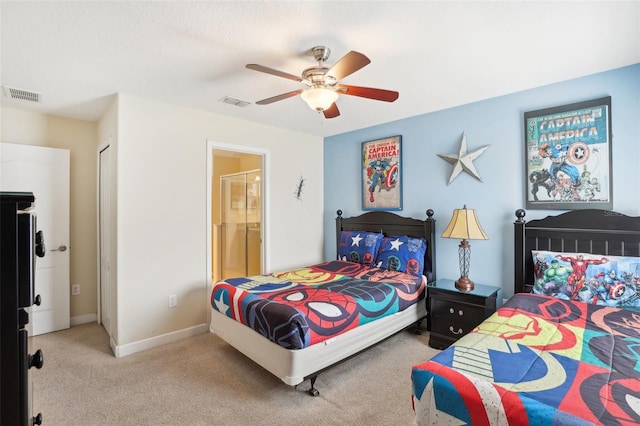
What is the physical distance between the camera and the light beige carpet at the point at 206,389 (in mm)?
2041

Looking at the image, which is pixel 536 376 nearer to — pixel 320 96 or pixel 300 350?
pixel 300 350

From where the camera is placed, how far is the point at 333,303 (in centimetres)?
244

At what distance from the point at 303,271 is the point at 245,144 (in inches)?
69.2

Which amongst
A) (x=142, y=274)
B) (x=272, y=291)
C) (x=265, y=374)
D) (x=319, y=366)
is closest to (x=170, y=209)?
(x=142, y=274)

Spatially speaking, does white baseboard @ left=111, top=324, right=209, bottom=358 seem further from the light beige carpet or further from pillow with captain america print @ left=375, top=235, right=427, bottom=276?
pillow with captain america print @ left=375, top=235, right=427, bottom=276

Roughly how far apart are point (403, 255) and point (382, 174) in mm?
1171

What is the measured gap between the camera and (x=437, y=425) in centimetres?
131

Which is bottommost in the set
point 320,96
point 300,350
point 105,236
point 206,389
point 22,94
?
point 206,389

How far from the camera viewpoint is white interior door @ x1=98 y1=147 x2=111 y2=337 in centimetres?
332

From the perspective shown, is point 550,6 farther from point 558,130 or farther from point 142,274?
point 142,274

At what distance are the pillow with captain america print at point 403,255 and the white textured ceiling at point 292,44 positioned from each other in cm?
161

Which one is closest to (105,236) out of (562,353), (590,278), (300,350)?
(300,350)

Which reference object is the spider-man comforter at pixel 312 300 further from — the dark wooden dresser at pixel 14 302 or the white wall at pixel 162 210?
the dark wooden dresser at pixel 14 302

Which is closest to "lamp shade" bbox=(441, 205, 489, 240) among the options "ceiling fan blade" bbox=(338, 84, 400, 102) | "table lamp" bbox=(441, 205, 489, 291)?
"table lamp" bbox=(441, 205, 489, 291)
